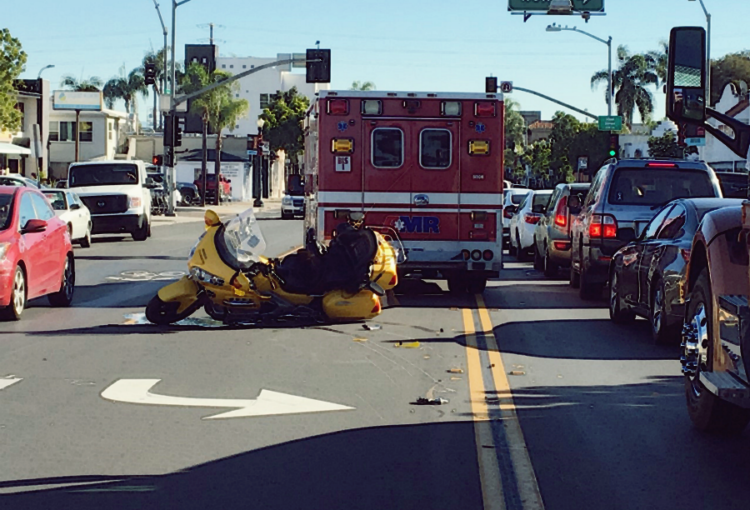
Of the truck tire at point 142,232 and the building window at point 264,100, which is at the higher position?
the building window at point 264,100

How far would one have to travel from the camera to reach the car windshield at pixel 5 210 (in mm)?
13756

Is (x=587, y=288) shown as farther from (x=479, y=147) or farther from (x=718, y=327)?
(x=718, y=327)

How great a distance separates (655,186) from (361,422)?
899cm

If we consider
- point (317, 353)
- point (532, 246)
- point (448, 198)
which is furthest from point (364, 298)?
point (532, 246)

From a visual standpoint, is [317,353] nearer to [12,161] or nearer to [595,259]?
[595,259]

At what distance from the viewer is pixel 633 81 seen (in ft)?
286

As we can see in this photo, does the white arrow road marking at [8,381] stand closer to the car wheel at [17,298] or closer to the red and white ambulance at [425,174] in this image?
the car wheel at [17,298]

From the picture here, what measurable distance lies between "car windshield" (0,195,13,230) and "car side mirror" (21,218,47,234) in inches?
8.2

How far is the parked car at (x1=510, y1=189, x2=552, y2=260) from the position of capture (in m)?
24.8

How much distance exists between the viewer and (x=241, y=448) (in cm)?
729

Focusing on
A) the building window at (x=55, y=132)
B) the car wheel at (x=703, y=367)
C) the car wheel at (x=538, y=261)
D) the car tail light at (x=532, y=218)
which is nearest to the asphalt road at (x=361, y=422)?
the car wheel at (x=703, y=367)

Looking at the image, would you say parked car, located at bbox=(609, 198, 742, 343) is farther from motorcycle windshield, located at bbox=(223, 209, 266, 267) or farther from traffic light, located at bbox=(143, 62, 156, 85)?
traffic light, located at bbox=(143, 62, 156, 85)

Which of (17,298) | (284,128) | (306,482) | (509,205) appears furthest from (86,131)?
(306,482)

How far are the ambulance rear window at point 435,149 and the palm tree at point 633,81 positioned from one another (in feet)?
239
